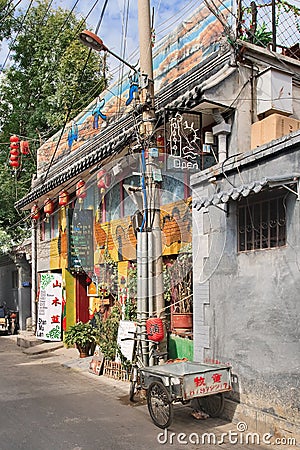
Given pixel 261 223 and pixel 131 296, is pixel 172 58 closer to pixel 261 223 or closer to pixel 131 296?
pixel 131 296

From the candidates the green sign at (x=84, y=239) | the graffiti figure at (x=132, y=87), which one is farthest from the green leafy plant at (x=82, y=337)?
the graffiti figure at (x=132, y=87)

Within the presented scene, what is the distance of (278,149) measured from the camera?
696cm

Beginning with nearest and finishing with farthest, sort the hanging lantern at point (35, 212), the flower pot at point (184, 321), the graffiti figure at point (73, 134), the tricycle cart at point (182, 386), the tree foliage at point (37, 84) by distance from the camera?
the tricycle cart at point (182, 386)
the flower pot at point (184, 321)
the graffiti figure at point (73, 134)
the hanging lantern at point (35, 212)
the tree foliage at point (37, 84)

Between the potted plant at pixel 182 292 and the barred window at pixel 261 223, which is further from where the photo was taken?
the potted plant at pixel 182 292

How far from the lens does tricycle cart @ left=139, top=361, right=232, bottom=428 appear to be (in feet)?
23.5

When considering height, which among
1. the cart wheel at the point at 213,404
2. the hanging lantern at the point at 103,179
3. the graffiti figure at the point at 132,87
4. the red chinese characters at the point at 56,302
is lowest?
the cart wheel at the point at 213,404

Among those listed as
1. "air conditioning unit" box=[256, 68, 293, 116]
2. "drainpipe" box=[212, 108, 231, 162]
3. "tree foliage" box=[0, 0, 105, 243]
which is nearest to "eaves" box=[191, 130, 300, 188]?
"drainpipe" box=[212, 108, 231, 162]

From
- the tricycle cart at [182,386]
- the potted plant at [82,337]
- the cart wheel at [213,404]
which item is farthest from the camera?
the potted plant at [82,337]

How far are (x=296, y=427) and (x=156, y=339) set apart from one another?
10.6ft

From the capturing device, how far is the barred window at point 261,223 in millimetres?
7043

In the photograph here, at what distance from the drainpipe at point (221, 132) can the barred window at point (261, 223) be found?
2216mm

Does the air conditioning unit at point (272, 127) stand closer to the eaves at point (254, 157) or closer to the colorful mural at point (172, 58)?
the eaves at point (254, 157)

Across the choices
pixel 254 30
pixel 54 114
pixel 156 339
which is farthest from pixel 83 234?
pixel 54 114

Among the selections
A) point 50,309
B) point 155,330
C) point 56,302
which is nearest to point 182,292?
point 155,330
